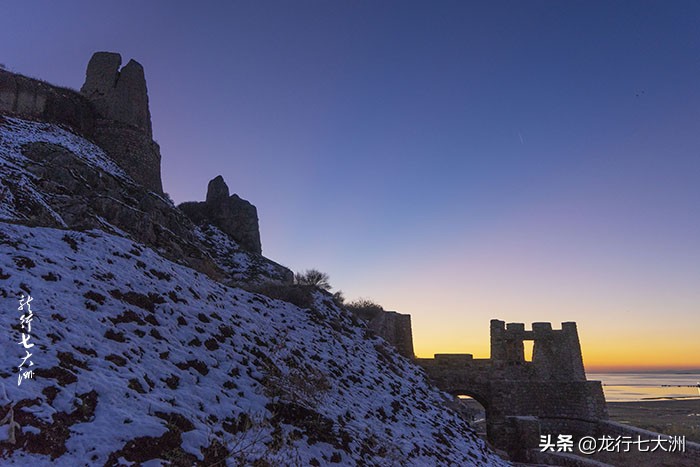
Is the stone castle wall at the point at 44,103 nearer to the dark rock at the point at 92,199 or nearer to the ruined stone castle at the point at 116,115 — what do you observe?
the ruined stone castle at the point at 116,115

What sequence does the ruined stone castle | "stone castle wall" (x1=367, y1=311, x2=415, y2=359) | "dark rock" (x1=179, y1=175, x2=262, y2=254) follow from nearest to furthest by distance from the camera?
the ruined stone castle, "stone castle wall" (x1=367, y1=311, x2=415, y2=359), "dark rock" (x1=179, y1=175, x2=262, y2=254)

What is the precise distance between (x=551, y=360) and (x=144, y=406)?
3671 cm

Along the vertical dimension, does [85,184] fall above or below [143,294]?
above

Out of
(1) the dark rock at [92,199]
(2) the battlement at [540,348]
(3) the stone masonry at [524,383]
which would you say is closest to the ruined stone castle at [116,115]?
(1) the dark rock at [92,199]

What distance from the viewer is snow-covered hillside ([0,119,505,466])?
435 cm

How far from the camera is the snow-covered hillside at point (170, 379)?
435 centimetres

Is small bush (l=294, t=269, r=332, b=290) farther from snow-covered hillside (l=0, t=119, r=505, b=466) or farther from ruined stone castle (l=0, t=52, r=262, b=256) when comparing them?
snow-covered hillside (l=0, t=119, r=505, b=466)

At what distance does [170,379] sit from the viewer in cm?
604

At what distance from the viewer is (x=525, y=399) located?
97.2 ft

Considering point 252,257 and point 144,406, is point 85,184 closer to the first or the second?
point 252,257

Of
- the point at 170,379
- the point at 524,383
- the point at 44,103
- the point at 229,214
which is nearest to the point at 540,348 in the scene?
the point at 524,383

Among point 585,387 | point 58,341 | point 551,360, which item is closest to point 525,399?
point 585,387

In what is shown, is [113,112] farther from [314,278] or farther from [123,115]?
[314,278]

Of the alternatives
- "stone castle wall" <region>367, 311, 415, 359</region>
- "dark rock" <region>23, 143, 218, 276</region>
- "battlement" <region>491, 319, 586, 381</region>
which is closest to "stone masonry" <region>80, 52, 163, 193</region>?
"dark rock" <region>23, 143, 218, 276</region>
